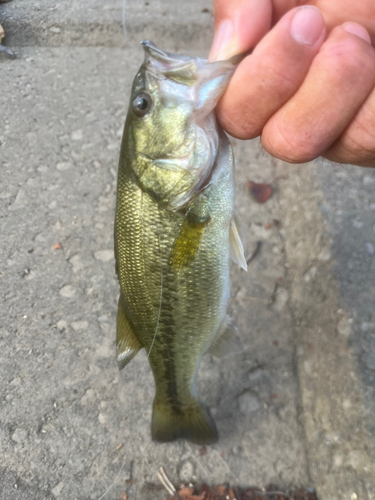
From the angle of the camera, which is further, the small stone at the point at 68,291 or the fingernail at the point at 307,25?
the small stone at the point at 68,291

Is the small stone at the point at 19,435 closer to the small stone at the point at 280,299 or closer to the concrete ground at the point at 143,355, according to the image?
the concrete ground at the point at 143,355

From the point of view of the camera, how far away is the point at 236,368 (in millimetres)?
1854

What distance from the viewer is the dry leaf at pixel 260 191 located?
2.33 m

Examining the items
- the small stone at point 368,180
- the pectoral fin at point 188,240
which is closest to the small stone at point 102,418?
the pectoral fin at point 188,240

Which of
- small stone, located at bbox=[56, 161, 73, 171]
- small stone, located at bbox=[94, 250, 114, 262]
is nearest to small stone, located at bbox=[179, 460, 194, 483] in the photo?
small stone, located at bbox=[94, 250, 114, 262]

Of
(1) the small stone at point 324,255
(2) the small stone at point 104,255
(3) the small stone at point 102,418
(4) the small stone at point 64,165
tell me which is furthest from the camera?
(4) the small stone at point 64,165

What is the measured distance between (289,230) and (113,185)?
1.17m

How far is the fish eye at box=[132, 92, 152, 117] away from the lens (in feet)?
3.59

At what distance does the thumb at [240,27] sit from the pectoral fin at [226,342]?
935 millimetres

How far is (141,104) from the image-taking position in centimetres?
110

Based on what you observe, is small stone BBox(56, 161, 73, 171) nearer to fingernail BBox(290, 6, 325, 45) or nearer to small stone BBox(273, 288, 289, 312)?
small stone BBox(273, 288, 289, 312)

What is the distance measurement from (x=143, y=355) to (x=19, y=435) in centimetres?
66

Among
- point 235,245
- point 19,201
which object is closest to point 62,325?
point 19,201

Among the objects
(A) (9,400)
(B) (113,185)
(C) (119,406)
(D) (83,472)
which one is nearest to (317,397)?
(C) (119,406)
